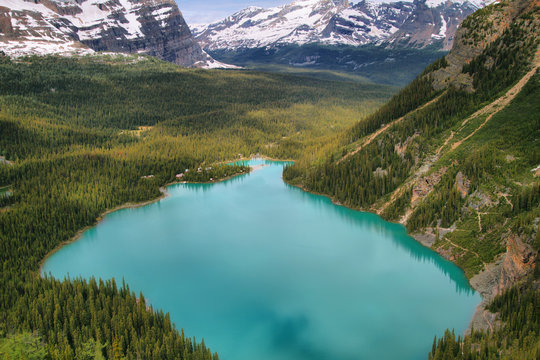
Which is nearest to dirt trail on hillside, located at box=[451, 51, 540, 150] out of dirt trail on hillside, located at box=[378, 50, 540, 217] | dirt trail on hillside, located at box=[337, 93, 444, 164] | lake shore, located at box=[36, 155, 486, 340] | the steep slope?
dirt trail on hillside, located at box=[378, 50, 540, 217]

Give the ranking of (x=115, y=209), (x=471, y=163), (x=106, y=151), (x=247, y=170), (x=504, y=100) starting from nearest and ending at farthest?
(x=471, y=163)
(x=504, y=100)
(x=115, y=209)
(x=247, y=170)
(x=106, y=151)

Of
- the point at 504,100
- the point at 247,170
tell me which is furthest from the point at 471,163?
the point at 247,170

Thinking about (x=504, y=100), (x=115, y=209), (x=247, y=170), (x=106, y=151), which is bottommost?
(x=115, y=209)

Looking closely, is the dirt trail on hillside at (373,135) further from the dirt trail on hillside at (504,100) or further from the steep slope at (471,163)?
the dirt trail on hillside at (504,100)

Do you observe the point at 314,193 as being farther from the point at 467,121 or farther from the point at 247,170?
the point at 467,121

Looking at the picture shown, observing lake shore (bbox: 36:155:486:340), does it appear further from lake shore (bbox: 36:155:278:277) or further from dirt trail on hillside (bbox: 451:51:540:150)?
dirt trail on hillside (bbox: 451:51:540:150)

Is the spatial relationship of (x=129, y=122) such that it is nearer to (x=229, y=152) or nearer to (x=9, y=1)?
(x=229, y=152)
